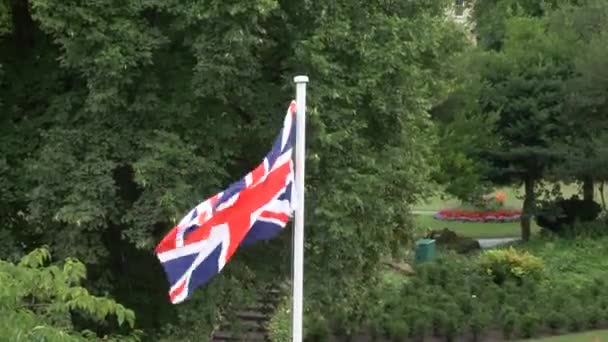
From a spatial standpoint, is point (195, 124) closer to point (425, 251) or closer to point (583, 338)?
point (583, 338)

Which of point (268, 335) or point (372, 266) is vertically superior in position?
point (372, 266)

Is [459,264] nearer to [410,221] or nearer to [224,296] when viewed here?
[410,221]

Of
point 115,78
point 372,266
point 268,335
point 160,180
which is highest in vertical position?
point 115,78

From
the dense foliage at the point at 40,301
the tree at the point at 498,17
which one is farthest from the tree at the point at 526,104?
the dense foliage at the point at 40,301

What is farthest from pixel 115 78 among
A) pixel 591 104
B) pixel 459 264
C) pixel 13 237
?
pixel 591 104

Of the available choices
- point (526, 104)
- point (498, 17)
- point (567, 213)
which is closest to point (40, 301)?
point (526, 104)

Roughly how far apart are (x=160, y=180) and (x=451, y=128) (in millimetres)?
22103

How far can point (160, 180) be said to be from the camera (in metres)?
14.6

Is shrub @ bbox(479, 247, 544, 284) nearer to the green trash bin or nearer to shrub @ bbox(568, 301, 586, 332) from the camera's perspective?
shrub @ bbox(568, 301, 586, 332)

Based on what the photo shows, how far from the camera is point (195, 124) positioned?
50.6 feet

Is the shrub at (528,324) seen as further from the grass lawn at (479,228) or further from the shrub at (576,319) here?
the grass lawn at (479,228)

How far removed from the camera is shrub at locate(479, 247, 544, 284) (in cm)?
2643

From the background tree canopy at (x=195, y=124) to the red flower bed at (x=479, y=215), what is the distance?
107 ft

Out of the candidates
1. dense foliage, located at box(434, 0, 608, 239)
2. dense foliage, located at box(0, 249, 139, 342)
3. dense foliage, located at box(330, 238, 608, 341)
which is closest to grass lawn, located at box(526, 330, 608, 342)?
dense foliage, located at box(330, 238, 608, 341)
